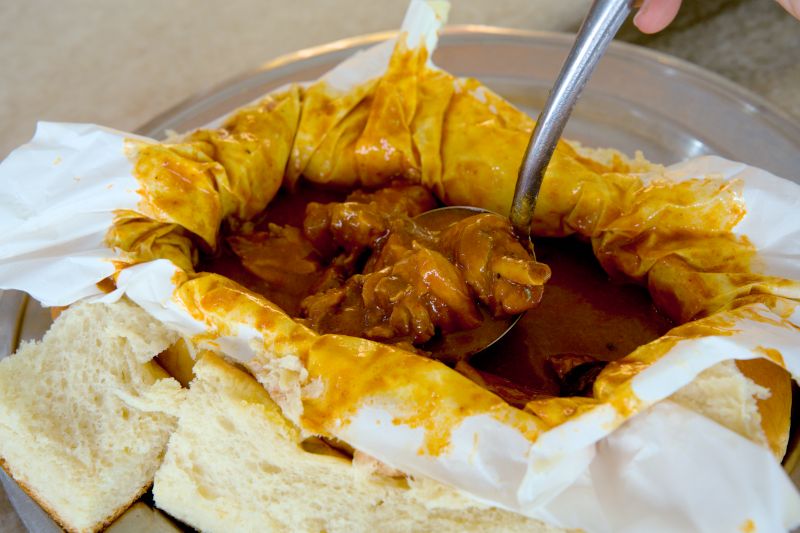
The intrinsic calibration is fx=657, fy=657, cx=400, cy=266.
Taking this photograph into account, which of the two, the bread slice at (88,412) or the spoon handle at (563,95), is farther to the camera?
the bread slice at (88,412)

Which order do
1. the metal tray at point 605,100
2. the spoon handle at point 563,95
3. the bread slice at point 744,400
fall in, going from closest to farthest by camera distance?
the bread slice at point 744,400 < the spoon handle at point 563,95 < the metal tray at point 605,100

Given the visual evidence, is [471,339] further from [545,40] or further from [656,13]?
[545,40]

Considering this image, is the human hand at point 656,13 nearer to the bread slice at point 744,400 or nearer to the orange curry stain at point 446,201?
the orange curry stain at point 446,201

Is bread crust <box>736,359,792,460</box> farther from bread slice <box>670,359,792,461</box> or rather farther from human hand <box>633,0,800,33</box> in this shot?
human hand <box>633,0,800,33</box>

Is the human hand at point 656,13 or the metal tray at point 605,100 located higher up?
the human hand at point 656,13

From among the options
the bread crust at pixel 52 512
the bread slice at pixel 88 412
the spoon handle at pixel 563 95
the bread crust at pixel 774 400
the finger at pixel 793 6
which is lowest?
the bread crust at pixel 52 512

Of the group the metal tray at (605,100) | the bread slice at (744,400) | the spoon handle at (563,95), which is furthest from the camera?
the metal tray at (605,100)

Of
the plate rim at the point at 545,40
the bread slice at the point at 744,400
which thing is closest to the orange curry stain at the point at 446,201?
the bread slice at the point at 744,400

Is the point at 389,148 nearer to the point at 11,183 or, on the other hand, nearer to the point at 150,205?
the point at 150,205

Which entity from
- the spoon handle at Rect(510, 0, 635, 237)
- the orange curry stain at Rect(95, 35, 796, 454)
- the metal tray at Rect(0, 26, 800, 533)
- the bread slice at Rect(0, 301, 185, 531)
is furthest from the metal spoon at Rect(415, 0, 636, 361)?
the metal tray at Rect(0, 26, 800, 533)
